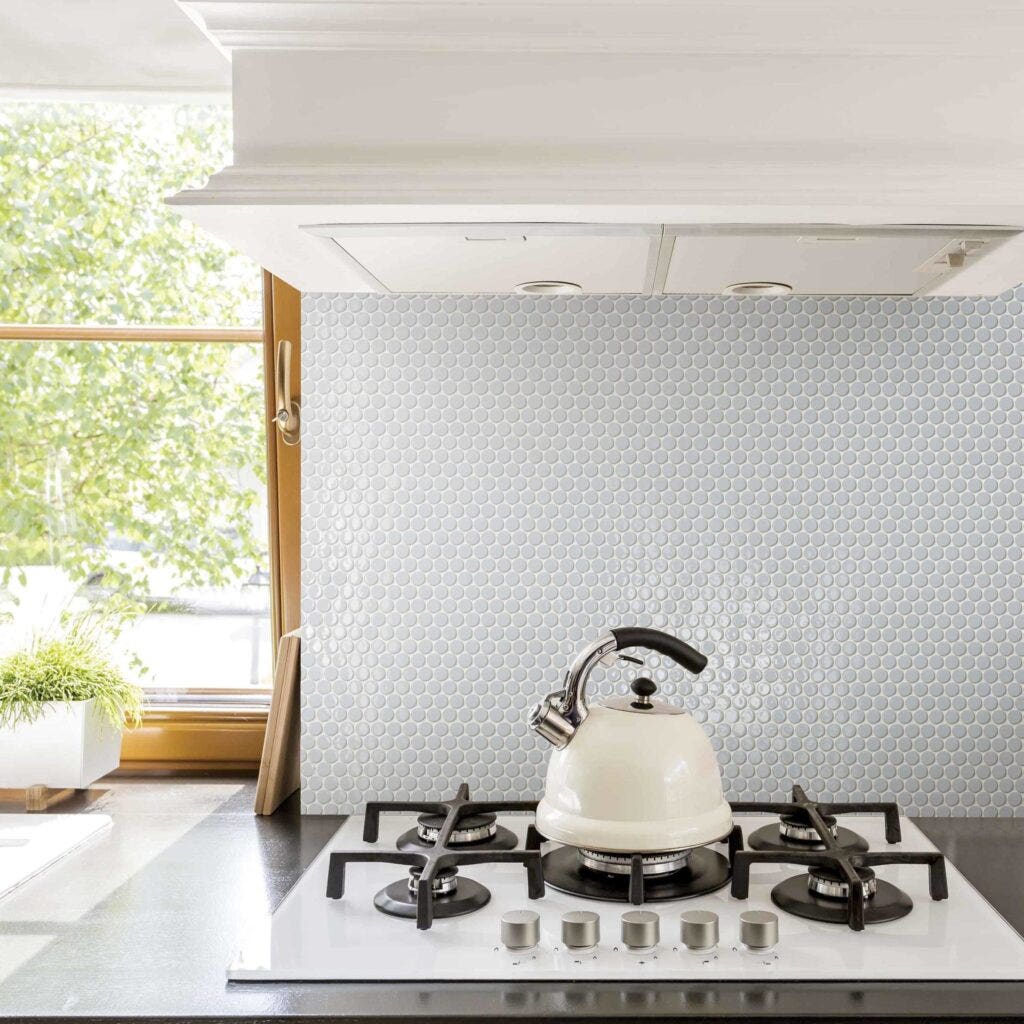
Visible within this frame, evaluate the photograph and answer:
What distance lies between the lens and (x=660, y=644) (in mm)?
1322

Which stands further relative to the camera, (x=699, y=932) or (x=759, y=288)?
(x=759, y=288)

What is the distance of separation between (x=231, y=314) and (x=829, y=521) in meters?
1.02

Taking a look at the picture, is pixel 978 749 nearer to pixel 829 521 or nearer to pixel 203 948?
pixel 829 521

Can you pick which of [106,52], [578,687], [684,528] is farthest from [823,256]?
[106,52]

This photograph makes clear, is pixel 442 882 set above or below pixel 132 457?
below

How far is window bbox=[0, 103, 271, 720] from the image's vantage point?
5.98 ft

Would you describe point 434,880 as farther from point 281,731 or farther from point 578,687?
point 281,731

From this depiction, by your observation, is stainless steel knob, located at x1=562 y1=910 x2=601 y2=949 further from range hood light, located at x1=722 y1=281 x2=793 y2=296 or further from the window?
the window

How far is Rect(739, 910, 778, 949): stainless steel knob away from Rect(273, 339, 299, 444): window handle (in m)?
1.04

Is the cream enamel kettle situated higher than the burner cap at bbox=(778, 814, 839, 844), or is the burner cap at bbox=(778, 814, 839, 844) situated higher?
the cream enamel kettle

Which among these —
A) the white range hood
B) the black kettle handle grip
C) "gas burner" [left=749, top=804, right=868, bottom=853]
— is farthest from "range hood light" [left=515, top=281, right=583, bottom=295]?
"gas burner" [left=749, top=804, right=868, bottom=853]

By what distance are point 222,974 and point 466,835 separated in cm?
40

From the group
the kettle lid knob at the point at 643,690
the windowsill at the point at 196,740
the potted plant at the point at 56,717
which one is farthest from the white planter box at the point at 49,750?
the kettle lid knob at the point at 643,690

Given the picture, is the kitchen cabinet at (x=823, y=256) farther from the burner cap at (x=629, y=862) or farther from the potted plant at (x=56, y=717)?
the potted plant at (x=56, y=717)
